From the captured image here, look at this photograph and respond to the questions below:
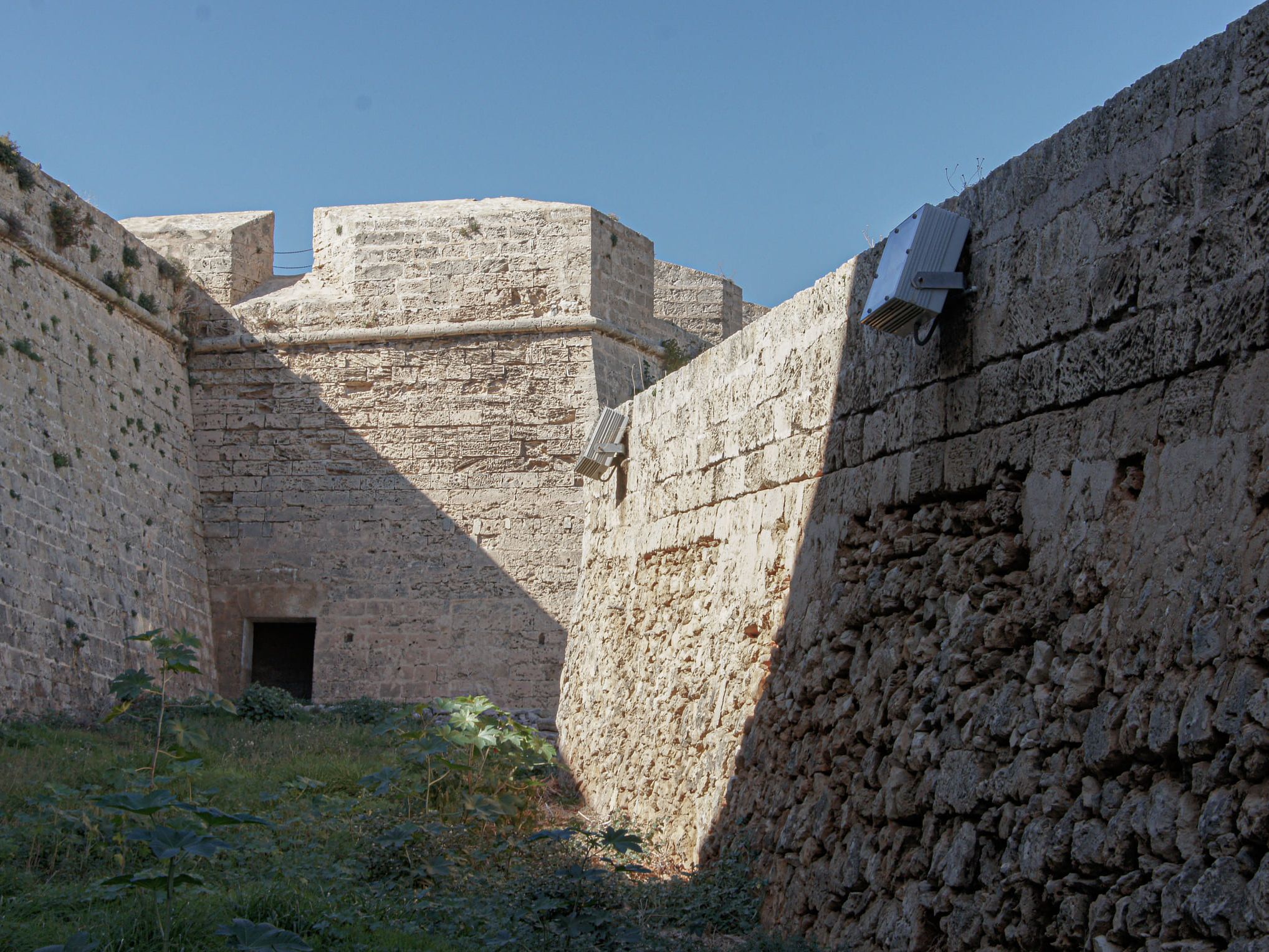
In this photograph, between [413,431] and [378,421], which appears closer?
[413,431]

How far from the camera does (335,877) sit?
609cm

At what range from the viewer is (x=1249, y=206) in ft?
11.9

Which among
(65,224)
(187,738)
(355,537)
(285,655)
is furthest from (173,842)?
(285,655)

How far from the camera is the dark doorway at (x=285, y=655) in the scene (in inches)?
595

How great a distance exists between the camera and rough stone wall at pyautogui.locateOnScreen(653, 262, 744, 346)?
16.8 meters

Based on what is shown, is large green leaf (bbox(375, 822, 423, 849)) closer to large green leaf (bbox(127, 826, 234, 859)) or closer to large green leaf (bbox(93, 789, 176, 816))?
large green leaf (bbox(93, 789, 176, 816))

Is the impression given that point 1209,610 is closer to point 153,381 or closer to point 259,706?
point 259,706

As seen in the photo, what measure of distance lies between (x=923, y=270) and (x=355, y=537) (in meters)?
10.5

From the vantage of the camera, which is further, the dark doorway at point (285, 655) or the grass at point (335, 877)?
the dark doorway at point (285, 655)

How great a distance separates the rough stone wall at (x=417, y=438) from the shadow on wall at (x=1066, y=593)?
879 centimetres

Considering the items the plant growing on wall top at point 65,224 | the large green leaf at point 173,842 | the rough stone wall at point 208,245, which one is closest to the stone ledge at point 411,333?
the rough stone wall at point 208,245

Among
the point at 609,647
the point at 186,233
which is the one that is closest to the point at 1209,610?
the point at 609,647

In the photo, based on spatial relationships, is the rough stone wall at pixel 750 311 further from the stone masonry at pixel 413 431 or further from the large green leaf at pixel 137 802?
the large green leaf at pixel 137 802

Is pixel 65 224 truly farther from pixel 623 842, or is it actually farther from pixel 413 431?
pixel 623 842
